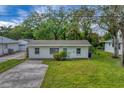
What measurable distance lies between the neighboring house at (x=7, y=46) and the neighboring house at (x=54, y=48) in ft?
14.8

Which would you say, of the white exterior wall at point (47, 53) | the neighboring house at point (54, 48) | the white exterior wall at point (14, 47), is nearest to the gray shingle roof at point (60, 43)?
the neighboring house at point (54, 48)

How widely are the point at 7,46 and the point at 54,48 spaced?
25.1 ft

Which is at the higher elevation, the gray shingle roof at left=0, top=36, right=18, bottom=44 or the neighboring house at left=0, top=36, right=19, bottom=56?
the gray shingle roof at left=0, top=36, right=18, bottom=44

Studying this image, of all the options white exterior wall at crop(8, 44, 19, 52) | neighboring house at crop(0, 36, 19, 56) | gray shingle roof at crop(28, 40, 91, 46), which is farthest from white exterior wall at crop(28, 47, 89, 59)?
white exterior wall at crop(8, 44, 19, 52)

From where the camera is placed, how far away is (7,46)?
23.6 m

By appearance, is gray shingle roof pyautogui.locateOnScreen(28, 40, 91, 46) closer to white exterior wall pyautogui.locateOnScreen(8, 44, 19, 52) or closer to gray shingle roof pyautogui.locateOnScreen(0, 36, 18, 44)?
gray shingle roof pyautogui.locateOnScreen(0, 36, 18, 44)

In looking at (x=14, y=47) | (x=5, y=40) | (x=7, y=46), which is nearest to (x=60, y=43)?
(x=5, y=40)

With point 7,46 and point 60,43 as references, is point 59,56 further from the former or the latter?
point 7,46

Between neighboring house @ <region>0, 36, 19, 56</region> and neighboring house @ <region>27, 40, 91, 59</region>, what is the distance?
14.8ft

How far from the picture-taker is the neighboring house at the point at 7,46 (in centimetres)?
2143

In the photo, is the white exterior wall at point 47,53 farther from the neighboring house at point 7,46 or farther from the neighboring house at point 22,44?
the neighboring house at point 7,46

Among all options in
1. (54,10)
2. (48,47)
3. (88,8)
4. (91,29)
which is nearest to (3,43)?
(48,47)

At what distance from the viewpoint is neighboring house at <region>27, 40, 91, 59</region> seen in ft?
58.3
